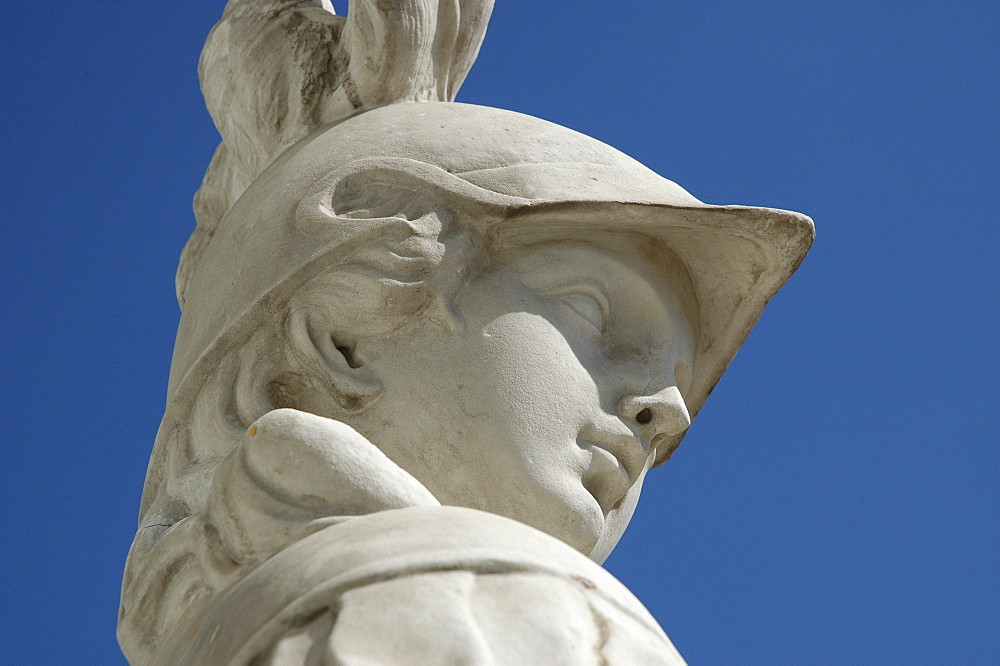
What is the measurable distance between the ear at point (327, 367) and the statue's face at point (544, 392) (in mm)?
42

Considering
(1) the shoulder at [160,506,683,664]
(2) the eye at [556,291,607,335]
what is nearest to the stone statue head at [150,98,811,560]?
(2) the eye at [556,291,607,335]

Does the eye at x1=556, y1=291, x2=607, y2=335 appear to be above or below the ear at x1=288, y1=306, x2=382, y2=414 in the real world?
above

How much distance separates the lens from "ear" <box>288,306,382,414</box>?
3.97 m

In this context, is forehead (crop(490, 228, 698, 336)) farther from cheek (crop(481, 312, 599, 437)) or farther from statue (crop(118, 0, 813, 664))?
cheek (crop(481, 312, 599, 437))

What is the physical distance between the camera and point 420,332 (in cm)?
406

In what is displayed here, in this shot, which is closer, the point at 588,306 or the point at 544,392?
the point at 544,392

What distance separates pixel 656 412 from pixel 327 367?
3.13ft

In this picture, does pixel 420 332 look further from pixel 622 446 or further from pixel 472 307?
pixel 622 446

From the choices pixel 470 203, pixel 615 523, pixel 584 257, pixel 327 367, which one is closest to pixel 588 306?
pixel 584 257

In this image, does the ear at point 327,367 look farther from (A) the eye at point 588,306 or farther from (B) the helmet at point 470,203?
(A) the eye at point 588,306

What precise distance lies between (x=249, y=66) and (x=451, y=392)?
1824 mm

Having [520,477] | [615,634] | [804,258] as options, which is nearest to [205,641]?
[615,634]

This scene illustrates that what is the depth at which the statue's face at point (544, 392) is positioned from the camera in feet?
12.6

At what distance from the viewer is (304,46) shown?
5141mm
